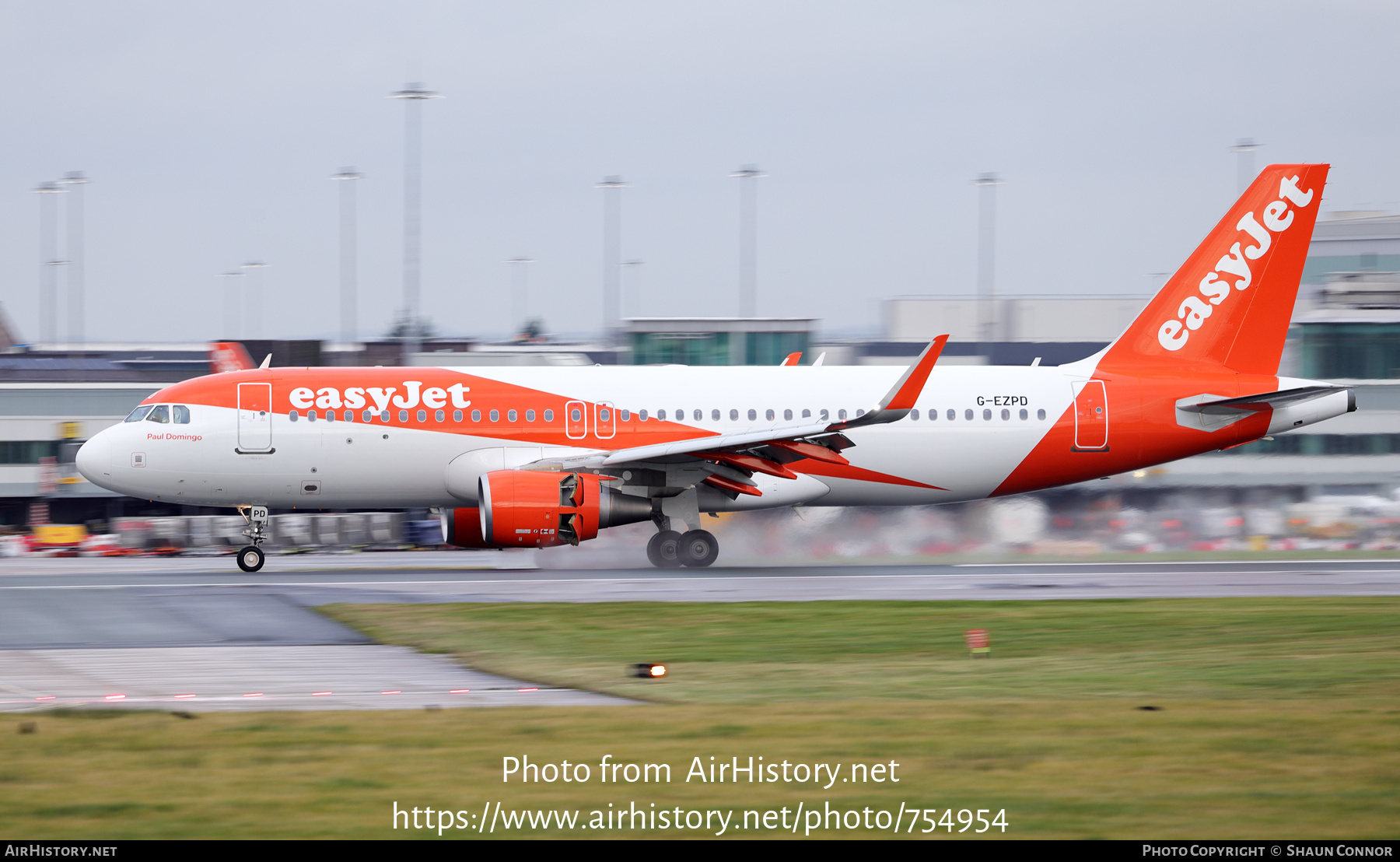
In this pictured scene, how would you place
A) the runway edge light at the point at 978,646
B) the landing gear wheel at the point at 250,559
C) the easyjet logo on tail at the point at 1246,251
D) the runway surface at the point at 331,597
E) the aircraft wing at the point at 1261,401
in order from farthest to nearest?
1. the easyjet logo on tail at the point at 1246,251
2. the aircraft wing at the point at 1261,401
3. the landing gear wheel at the point at 250,559
4. the runway edge light at the point at 978,646
5. the runway surface at the point at 331,597

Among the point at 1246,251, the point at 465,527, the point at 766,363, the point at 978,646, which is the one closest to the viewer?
the point at 978,646

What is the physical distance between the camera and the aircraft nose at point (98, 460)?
79.4 feet

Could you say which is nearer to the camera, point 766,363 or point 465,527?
point 465,527

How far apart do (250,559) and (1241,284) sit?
19.0 metres

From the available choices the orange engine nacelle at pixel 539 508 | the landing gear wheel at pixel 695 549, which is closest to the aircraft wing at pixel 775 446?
the orange engine nacelle at pixel 539 508

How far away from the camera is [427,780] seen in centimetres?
847

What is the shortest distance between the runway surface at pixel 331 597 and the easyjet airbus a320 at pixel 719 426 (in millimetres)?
1328

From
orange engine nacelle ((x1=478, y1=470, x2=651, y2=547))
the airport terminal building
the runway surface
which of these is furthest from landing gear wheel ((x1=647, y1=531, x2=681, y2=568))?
the airport terminal building

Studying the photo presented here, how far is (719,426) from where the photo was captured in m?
25.1

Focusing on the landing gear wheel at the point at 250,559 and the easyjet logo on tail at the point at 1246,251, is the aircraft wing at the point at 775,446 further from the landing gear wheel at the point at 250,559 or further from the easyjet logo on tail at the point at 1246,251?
the easyjet logo on tail at the point at 1246,251

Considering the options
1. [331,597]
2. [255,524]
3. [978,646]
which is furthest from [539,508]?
[978,646]

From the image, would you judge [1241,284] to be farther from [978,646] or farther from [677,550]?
[978,646]
